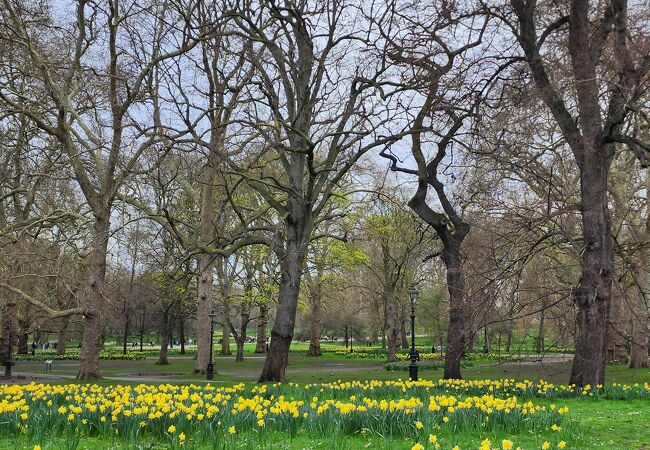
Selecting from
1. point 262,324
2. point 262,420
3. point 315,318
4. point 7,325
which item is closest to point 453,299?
point 262,420

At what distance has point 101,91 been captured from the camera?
63.3ft

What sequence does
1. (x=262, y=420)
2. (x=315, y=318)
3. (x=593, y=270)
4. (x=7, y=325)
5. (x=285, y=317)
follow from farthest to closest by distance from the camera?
(x=315, y=318) → (x=7, y=325) → (x=285, y=317) → (x=593, y=270) → (x=262, y=420)

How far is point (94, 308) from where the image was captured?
17.2 meters

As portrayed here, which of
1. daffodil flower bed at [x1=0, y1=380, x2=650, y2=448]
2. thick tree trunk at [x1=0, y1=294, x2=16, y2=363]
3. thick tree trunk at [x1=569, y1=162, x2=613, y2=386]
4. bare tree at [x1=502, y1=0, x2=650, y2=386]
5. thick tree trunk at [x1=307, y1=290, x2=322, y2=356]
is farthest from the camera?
thick tree trunk at [x1=307, y1=290, x2=322, y2=356]

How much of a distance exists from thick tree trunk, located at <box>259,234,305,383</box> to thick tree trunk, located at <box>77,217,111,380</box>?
5521mm

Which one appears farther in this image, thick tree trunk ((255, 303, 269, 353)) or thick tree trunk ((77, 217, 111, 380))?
thick tree trunk ((255, 303, 269, 353))

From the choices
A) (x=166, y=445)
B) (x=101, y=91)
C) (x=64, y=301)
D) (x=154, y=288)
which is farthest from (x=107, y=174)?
(x=154, y=288)

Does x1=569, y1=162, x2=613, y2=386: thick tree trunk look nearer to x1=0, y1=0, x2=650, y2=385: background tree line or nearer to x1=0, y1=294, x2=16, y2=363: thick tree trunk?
x1=0, y1=0, x2=650, y2=385: background tree line

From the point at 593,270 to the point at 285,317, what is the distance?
7.45 m

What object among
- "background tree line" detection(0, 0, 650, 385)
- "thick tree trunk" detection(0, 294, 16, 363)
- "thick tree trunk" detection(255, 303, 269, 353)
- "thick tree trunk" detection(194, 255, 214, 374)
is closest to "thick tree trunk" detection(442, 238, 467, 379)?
"background tree line" detection(0, 0, 650, 385)

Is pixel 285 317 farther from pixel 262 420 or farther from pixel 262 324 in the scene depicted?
pixel 262 324

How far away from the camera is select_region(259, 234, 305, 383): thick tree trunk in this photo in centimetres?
1506

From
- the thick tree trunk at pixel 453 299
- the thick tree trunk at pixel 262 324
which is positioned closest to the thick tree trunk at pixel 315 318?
the thick tree trunk at pixel 262 324

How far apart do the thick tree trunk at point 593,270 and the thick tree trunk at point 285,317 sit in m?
6.83
